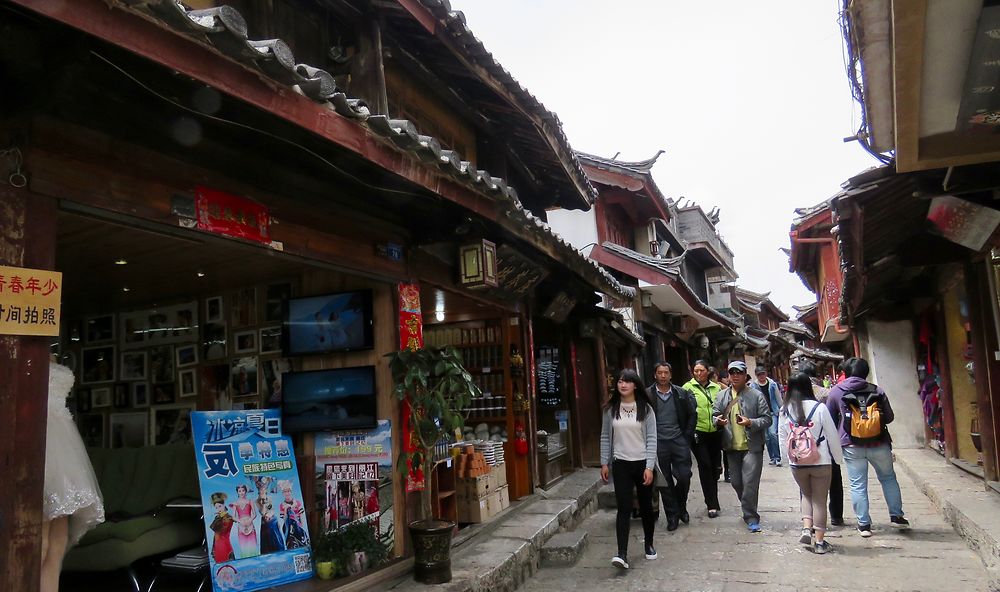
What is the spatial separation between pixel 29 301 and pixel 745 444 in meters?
7.75

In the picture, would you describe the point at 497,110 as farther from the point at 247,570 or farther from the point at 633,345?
the point at 633,345

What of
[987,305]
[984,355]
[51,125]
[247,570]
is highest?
[51,125]

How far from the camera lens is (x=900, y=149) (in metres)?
4.82

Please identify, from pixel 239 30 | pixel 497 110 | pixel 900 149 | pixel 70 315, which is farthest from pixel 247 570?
pixel 497 110

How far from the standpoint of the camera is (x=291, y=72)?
3.32 m

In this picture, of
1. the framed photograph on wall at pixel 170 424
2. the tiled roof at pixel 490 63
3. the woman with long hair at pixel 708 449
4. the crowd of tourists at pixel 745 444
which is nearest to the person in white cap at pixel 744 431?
the crowd of tourists at pixel 745 444

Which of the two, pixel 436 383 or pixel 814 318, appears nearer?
pixel 436 383

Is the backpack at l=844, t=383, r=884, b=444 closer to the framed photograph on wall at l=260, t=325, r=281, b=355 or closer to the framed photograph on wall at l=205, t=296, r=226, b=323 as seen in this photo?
the framed photograph on wall at l=260, t=325, r=281, b=355

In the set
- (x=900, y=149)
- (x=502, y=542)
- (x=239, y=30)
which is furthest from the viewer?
(x=502, y=542)

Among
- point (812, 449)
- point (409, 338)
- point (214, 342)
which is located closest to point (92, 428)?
point (214, 342)

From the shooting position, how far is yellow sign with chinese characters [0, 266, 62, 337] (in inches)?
118

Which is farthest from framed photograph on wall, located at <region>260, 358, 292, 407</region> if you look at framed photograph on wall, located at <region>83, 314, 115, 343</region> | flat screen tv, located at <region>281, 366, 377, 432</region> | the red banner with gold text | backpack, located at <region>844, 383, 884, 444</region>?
backpack, located at <region>844, 383, 884, 444</region>

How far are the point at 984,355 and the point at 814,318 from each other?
90.6ft

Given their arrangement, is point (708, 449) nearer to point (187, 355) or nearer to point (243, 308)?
point (243, 308)
